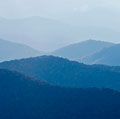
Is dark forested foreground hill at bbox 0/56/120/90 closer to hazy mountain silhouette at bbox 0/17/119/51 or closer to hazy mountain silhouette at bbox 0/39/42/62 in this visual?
hazy mountain silhouette at bbox 0/39/42/62

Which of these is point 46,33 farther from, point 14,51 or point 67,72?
point 67,72

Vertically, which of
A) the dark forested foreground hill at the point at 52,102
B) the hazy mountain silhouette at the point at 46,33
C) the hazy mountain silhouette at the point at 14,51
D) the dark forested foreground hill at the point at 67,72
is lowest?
the dark forested foreground hill at the point at 52,102

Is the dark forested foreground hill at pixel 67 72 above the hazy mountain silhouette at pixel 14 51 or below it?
below

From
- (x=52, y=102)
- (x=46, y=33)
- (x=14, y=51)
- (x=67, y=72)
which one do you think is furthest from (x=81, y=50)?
(x=46, y=33)

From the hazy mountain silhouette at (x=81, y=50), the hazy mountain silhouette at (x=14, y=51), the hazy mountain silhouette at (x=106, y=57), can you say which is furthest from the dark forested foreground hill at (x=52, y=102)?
the hazy mountain silhouette at (x=14, y=51)

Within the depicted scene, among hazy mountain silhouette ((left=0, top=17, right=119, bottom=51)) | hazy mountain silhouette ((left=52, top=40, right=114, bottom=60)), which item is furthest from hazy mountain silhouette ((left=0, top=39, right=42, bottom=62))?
hazy mountain silhouette ((left=0, top=17, right=119, bottom=51))

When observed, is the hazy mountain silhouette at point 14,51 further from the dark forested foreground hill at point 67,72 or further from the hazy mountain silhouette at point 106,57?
the dark forested foreground hill at point 67,72
